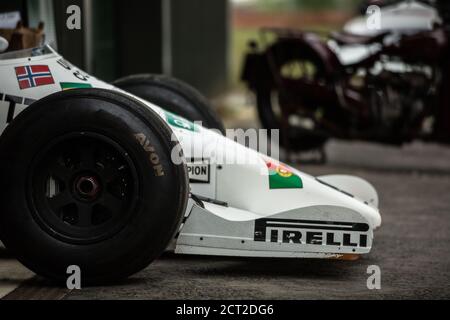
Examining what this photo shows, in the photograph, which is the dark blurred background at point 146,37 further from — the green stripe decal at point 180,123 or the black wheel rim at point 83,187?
the black wheel rim at point 83,187

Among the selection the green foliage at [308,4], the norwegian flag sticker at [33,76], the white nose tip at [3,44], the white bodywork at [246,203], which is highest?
the white nose tip at [3,44]

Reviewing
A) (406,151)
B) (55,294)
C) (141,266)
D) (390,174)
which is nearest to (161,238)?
(141,266)

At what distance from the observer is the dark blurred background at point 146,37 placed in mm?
8609

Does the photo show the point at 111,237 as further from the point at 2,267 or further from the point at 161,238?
the point at 2,267

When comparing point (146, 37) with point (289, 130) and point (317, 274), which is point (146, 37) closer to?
point (289, 130)

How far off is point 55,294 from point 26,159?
69 centimetres

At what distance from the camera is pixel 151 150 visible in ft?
17.5

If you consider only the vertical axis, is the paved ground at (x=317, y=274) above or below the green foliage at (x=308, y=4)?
above

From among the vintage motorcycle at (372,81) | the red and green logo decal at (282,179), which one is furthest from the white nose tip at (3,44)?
the vintage motorcycle at (372,81)

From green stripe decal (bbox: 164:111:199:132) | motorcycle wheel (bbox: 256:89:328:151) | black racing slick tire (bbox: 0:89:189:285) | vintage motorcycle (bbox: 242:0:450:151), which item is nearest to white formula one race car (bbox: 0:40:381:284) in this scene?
black racing slick tire (bbox: 0:89:189:285)

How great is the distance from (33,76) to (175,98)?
1.36 meters

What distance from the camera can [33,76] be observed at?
600 centimetres

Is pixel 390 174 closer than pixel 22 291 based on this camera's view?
No

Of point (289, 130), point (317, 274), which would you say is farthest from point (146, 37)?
point (317, 274)
